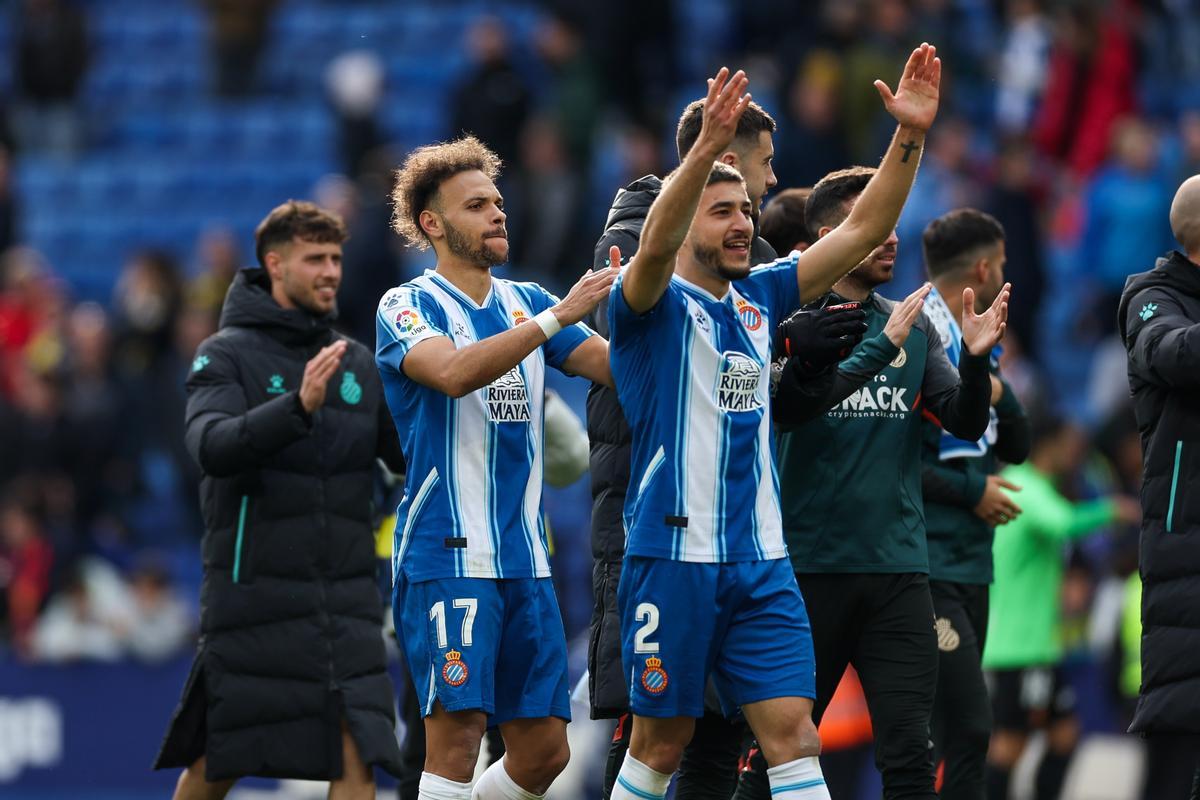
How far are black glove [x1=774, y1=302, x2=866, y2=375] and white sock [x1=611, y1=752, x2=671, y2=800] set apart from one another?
147 centimetres

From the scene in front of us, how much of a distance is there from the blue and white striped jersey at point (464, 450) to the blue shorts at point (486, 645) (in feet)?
0.22

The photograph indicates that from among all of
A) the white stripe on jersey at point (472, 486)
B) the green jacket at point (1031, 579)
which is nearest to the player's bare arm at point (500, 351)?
the white stripe on jersey at point (472, 486)

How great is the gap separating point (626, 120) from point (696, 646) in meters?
13.2

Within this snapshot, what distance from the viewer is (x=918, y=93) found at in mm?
6980

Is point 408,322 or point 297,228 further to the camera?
point 297,228

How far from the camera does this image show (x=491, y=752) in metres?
8.65

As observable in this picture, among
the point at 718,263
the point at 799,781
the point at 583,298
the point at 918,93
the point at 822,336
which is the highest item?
the point at 918,93

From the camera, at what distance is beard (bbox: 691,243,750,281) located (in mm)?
6980

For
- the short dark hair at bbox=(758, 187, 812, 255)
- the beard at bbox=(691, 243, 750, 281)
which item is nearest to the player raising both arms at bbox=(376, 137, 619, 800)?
the beard at bbox=(691, 243, 750, 281)

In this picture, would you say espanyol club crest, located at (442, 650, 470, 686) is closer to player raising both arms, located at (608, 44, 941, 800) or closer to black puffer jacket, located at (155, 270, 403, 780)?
player raising both arms, located at (608, 44, 941, 800)

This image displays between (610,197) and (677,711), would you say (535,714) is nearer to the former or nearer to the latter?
(677,711)

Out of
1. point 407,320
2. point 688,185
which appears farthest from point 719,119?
point 407,320

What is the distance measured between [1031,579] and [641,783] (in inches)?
184

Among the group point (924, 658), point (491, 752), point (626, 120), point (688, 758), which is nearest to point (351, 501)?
point (491, 752)
